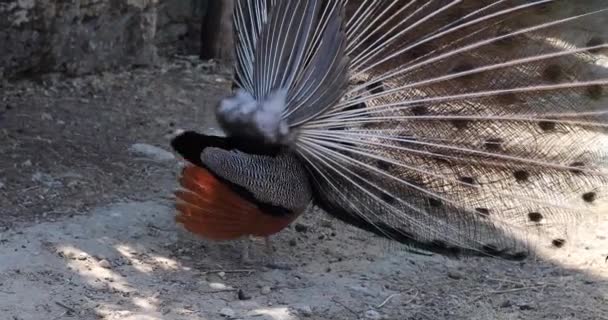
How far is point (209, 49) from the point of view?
7340 millimetres

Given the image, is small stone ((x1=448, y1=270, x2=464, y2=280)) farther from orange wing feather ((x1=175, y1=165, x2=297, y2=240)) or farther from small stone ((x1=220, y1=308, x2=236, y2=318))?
small stone ((x1=220, y1=308, x2=236, y2=318))

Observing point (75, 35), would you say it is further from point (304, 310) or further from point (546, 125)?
point (546, 125)

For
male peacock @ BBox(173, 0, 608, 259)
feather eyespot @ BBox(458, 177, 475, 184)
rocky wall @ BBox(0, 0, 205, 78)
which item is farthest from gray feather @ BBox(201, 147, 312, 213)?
rocky wall @ BBox(0, 0, 205, 78)

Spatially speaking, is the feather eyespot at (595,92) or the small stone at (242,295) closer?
the feather eyespot at (595,92)

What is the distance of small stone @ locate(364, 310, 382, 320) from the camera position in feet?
12.6

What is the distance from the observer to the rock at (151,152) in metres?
5.25

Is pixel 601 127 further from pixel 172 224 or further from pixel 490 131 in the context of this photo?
pixel 172 224

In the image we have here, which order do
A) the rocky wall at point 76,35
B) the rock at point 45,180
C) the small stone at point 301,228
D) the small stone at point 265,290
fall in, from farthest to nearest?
the rocky wall at point 76,35 → the rock at point 45,180 → the small stone at point 301,228 → the small stone at point 265,290

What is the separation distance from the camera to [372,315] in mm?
3852

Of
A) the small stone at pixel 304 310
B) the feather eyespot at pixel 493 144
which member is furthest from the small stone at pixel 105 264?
the feather eyespot at pixel 493 144

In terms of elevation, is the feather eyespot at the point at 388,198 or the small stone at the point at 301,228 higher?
the feather eyespot at the point at 388,198

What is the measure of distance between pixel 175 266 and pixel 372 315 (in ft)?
2.78

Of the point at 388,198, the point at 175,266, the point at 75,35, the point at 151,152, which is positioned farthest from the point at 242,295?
the point at 75,35

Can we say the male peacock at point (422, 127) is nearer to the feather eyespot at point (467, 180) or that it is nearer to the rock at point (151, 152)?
the feather eyespot at point (467, 180)
